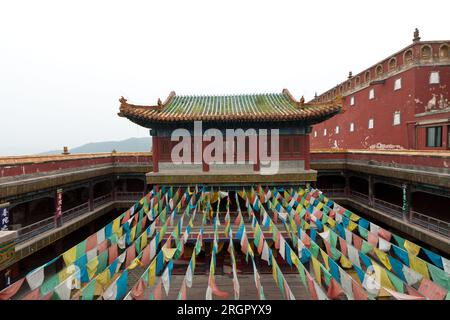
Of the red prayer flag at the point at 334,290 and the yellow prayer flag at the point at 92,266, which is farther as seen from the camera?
the yellow prayer flag at the point at 92,266

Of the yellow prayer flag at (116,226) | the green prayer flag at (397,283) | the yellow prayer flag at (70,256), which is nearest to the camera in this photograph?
the green prayer flag at (397,283)

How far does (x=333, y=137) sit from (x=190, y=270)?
117 feet

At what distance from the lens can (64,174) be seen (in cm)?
1650

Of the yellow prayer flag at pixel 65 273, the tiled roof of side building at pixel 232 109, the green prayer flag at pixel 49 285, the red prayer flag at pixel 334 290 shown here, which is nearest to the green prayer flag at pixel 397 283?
the red prayer flag at pixel 334 290

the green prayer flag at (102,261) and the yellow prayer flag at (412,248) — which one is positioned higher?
the yellow prayer flag at (412,248)

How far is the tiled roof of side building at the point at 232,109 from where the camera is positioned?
14.5 m

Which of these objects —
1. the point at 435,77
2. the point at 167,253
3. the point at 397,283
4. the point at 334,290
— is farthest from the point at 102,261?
the point at 435,77

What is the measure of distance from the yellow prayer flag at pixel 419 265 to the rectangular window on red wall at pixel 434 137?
692 inches

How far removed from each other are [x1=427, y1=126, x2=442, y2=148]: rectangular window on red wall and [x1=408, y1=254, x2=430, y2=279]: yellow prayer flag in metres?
17.6

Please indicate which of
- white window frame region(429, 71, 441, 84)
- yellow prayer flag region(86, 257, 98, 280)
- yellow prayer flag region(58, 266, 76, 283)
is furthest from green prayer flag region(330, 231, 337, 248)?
white window frame region(429, 71, 441, 84)

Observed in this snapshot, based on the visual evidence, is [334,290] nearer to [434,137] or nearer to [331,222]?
[331,222]

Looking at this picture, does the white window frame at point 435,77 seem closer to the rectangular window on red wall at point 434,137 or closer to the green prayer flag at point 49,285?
the rectangular window on red wall at point 434,137

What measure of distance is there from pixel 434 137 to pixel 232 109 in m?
18.3

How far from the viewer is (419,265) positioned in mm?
7262
